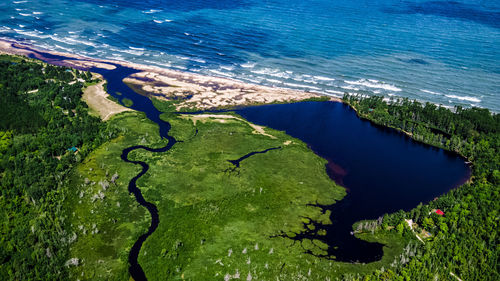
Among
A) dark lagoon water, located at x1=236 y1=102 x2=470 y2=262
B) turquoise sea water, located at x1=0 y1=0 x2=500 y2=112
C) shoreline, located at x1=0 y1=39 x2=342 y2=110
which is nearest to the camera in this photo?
dark lagoon water, located at x1=236 y1=102 x2=470 y2=262

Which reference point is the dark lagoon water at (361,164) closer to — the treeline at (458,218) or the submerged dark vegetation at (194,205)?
the submerged dark vegetation at (194,205)

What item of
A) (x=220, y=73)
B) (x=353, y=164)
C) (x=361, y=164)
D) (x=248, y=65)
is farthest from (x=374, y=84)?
(x=353, y=164)

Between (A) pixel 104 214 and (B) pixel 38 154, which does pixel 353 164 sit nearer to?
(A) pixel 104 214

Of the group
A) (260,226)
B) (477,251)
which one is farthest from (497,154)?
(260,226)

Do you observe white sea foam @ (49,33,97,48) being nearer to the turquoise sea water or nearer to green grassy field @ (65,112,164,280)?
the turquoise sea water

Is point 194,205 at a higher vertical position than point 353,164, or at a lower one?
lower

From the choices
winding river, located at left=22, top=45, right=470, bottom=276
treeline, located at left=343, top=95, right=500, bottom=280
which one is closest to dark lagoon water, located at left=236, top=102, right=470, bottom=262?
winding river, located at left=22, top=45, right=470, bottom=276
